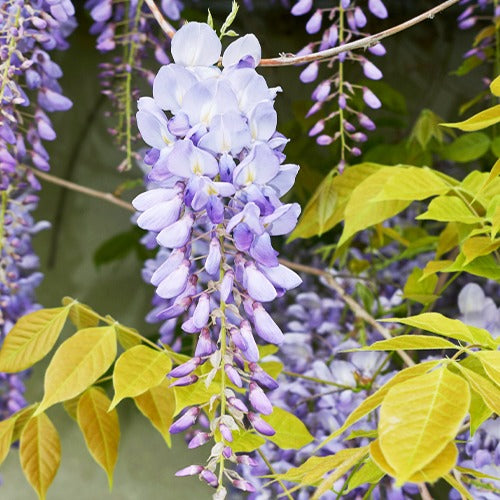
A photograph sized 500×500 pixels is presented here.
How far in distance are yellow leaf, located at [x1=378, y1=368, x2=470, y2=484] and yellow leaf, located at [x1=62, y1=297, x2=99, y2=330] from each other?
1.12 feet

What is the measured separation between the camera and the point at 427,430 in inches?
13.8

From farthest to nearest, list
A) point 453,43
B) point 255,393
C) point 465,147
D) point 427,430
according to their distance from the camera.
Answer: point 453,43, point 465,147, point 255,393, point 427,430

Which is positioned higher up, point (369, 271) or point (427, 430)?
point (427, 430)

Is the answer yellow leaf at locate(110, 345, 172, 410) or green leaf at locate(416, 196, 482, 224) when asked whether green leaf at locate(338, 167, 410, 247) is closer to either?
green leaf at locate(416, 196, 482, 224)

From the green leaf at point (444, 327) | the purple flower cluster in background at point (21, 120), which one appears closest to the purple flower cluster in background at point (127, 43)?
the purple flower cluster in background at point (21, 120)

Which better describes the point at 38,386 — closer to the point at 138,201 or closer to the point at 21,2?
the point at 21,2

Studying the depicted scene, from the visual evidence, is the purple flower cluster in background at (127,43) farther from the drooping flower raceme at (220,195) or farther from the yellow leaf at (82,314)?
the drooping flower raceme at (220,195)

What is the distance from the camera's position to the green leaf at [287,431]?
0.61 metres

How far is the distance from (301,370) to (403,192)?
1.17ft

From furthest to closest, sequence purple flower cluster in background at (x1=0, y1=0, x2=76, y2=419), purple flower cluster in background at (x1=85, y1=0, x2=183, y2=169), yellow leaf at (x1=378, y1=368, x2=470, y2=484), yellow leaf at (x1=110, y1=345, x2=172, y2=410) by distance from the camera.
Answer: purple flower cluster in background at (x1=85, y1=0, x2=183, y2=169) < purple flower cluster in background at (x1=0, y1=0, x2=76, y2=419) < yellow leaf at (x1=110, y1=345, x2=172, y2=410) < yellow leaf at (x1=378, y1=368, x2=470, y2=484)

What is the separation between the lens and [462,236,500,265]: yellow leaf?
0.59 metres

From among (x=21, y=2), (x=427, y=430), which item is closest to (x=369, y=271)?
(x=21, y=2)

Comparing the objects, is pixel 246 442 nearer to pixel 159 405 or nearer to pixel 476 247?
pixel 159 405

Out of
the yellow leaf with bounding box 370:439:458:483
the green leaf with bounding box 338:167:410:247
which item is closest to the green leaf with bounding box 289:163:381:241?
the green leaf with bounding box 338:167:410:247
